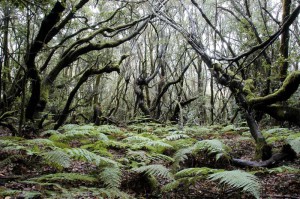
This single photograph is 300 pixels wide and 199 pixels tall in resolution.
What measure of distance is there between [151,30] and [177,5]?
2417 mm

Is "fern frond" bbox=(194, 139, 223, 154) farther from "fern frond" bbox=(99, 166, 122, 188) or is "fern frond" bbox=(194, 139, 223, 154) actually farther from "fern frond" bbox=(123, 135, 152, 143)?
"fern frond" bbox=(99, 166, 122, 188)

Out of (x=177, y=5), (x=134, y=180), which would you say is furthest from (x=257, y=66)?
(x=134, y=180)

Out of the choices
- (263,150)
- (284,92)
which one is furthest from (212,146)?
(284,92)

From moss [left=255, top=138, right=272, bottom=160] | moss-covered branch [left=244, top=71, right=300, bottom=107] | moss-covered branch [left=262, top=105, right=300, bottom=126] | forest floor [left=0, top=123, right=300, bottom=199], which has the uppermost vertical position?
moss-covered branch [left=244, top=71, right=300, bottom=107]

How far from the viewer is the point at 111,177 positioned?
3.52 m

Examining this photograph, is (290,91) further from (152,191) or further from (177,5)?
(177,5)

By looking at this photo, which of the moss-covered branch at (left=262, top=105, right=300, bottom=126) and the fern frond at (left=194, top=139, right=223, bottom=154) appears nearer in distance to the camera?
the fern frond at (left=194, top=139, right=223, bottom=154)

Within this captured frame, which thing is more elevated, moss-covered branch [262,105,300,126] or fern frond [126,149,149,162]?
moss-covered branch [262,105,300,126]

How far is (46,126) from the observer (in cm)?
945

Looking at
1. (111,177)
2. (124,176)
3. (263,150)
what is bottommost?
(124,176)

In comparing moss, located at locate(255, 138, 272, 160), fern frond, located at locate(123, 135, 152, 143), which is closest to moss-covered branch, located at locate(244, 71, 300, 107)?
moss, located at locate(255, 138, 272, 160)

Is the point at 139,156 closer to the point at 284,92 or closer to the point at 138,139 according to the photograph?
the point at 138,139

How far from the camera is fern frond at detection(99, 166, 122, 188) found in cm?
341

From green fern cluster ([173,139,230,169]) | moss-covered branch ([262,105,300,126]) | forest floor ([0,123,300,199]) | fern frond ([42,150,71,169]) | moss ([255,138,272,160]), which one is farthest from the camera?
moss-covered branch ([262,105,300,126])
